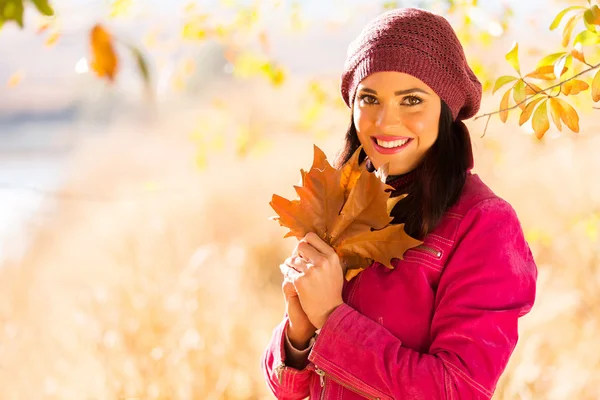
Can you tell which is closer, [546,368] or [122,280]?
[546,368]

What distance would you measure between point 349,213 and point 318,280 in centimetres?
12

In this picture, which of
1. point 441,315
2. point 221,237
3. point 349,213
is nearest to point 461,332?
point 441,315

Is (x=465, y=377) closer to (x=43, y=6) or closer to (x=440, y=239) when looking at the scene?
(x=440, y=239)

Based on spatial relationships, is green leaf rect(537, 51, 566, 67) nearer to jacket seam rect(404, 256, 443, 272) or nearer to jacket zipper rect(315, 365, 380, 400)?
jacket seam rect(404, 256, 443, 272)

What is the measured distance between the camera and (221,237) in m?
4.04

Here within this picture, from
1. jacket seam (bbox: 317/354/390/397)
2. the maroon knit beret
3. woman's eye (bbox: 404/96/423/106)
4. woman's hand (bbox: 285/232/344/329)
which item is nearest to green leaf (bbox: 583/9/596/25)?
the maroon knit beret

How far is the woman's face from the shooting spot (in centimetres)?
117

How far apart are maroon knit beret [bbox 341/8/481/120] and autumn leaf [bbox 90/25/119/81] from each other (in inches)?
18.2

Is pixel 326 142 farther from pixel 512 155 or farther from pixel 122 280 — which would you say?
pixel 122 280

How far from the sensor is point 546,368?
2.58m

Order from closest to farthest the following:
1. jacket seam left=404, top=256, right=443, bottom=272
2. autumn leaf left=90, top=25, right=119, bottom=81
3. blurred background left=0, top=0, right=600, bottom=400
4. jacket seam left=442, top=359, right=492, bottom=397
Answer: autumn leaf left=90, top=25, right=119, bottom=81
jacket seam left=442, top=359, right=492, bottom=397
jacket seam left=404, top=256, right=443, bottom=272
blurred background left=0, top=0, right=600, bottom=400

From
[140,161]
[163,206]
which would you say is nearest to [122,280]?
[163,206]

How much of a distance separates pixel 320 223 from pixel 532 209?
2775 millimetres

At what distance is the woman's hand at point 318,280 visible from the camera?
1.12m
